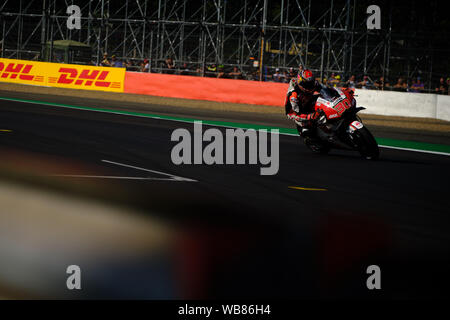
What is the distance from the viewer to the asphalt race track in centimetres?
601

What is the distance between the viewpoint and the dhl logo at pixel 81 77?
3453cm

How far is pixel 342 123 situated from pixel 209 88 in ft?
61.8

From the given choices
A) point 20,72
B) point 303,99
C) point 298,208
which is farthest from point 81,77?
point 298,208

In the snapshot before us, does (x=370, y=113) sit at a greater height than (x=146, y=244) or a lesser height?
greater

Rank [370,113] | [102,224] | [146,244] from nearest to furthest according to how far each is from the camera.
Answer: [146,244]
[102,224]
[370,113]

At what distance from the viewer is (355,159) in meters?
13.8

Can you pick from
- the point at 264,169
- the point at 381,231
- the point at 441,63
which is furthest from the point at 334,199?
the point at 441,63

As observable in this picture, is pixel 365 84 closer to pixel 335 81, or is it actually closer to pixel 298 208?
pixel 335 81

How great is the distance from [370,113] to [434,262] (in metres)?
21.5

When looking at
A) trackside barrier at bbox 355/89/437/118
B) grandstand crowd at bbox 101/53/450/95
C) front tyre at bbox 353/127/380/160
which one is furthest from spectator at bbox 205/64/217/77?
front tyre at bbox 353/127/380/160

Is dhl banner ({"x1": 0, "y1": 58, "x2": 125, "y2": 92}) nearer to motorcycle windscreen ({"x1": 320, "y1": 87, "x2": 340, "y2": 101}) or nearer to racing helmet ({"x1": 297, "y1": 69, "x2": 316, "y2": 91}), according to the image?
racing helmet ({"x1": 297, "y1": 69, "x2": 316, "y2": 91})

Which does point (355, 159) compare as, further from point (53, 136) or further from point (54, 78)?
point (54, 78)

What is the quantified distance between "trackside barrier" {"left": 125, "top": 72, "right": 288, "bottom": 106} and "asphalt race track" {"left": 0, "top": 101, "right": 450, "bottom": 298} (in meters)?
14.2

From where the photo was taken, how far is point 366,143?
13414 millimetres
